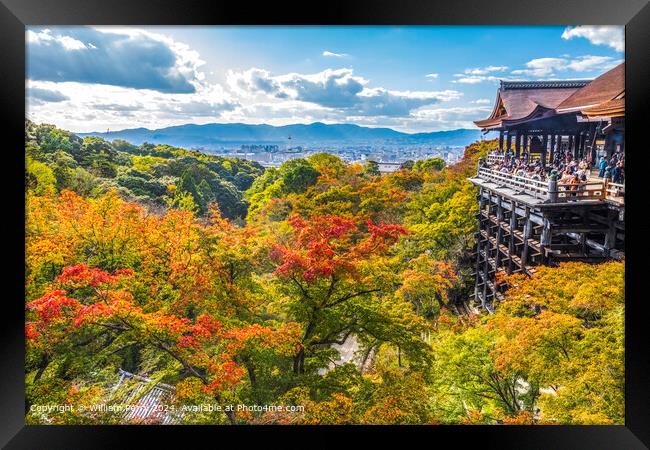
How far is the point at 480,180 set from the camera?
5164 millimetres

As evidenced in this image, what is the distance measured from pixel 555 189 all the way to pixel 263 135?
10.8 ft

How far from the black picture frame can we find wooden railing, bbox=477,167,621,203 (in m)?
0.30

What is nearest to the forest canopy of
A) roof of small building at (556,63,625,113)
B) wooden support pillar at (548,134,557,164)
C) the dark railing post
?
wooden support pillar at (548,134,557,164)

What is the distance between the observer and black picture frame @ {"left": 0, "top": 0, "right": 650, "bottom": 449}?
163 inches

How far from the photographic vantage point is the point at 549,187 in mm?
4637

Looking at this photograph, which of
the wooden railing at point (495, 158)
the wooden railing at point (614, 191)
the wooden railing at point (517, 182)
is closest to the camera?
the wooden railing at point (614, 191)

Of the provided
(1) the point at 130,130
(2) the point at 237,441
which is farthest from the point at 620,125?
(1) the point at 130,130

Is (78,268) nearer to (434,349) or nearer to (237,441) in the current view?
(237,441)

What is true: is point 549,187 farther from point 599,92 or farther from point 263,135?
point 263,135

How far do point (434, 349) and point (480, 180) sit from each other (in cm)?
204

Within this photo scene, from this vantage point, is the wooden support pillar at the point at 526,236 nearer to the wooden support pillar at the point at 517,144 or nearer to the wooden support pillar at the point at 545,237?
the wooden support pillar at the point at 545,237

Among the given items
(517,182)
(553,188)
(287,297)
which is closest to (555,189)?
(553,188)
